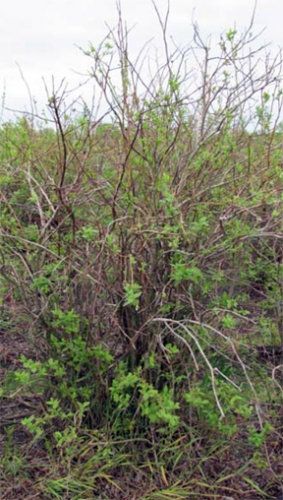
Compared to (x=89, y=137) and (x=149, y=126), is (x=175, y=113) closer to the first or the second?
(x=149, y=126)

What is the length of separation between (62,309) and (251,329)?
1.11 meters

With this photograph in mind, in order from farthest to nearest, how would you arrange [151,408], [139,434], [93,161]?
[93,161]
[139,434]
[151,408]

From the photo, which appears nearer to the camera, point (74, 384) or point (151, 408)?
point (151, 408)

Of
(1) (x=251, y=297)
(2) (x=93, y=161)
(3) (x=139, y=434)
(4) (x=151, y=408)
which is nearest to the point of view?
(4) (x=151, y=408)

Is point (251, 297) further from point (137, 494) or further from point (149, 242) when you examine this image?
point (137, 494)

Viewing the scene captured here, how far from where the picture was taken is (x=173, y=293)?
356 centimetres

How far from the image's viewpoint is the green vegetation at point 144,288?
3475 mm

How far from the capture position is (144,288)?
3514 millimetres

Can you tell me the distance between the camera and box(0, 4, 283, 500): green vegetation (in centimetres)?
347

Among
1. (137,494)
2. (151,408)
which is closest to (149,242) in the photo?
(151,408)

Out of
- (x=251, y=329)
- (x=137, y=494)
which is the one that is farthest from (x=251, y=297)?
(x=137, y=494)

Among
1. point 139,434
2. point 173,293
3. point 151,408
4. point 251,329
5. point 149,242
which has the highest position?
point 149,242

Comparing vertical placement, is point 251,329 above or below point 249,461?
above

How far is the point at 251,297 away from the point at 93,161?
4.27ft
